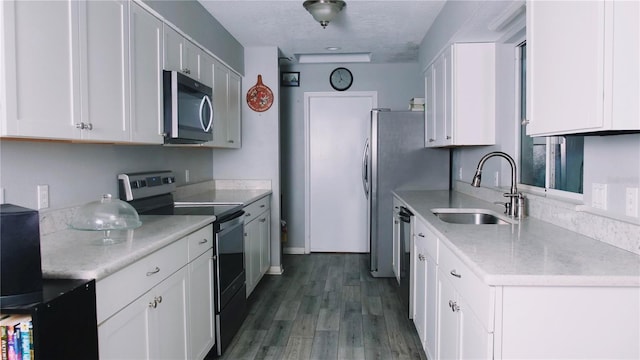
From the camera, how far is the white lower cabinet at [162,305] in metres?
1.57

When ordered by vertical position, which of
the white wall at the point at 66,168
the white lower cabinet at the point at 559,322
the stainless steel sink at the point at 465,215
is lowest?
the white lower cabinet at the point at 559,322

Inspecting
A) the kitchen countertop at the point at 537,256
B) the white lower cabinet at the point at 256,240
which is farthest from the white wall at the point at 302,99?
the kitchen countertop at the point at 537,256

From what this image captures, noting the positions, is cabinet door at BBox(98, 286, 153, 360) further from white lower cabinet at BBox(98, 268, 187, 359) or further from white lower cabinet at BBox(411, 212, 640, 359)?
white lower cabinet at BBox(411, 212, 640, 359)

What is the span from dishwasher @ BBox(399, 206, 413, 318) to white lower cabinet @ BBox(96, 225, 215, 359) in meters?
1.44

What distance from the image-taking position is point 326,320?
3.35 m

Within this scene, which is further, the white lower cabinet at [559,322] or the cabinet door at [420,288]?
the cabinet door at [420,288]

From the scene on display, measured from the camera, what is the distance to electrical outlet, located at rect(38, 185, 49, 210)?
2.00m

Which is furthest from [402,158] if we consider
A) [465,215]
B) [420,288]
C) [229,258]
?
[229,258]

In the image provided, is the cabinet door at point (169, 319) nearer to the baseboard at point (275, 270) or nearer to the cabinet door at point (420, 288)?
the cabinet door at point (420, 288)

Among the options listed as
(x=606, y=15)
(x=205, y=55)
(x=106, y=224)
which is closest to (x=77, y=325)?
(x=106, y=224)

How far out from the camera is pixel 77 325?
1335 millimetres

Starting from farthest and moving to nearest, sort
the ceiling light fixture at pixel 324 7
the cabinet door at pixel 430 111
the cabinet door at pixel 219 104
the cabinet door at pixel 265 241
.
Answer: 1. the cabinet door at pixel 265 241
2. the cabinet door at pixel 430 111
3. the cabinet door at pixel 219 104
4. the ceiling light fixture at pixel 324 7

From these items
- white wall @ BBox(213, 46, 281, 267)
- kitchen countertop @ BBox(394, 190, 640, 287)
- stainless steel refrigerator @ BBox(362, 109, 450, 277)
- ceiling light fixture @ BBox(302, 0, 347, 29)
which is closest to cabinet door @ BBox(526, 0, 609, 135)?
kitchen countertop @ BBox(394, 190, 640, 287)

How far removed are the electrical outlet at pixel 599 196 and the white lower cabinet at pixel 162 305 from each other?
1880 millimetres
